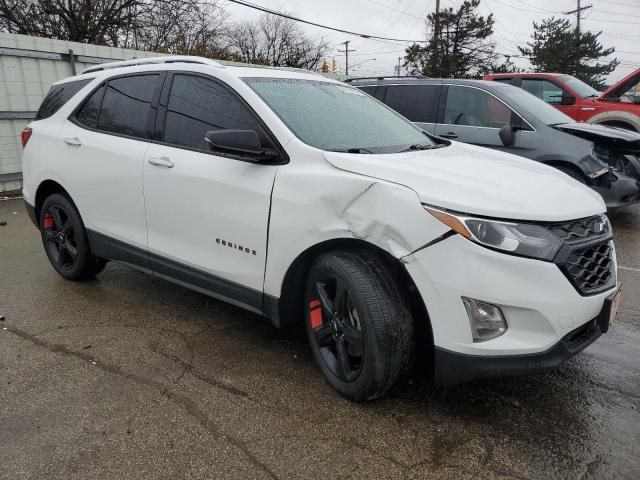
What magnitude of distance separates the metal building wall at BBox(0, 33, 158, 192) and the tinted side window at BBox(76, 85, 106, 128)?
202 inches

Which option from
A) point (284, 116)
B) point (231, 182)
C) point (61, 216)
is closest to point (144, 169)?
point (231, 182)

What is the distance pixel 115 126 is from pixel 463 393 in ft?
9.80

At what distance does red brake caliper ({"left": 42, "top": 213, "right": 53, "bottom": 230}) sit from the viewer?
4.46 meters

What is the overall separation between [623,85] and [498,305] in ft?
28.2

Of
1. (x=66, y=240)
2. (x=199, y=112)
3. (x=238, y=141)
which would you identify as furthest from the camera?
(x=66, y=240)

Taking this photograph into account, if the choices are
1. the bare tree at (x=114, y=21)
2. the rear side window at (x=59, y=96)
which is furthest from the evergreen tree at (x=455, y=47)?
the rear side window at (x=59, y=96)

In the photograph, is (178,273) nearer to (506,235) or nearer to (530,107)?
(506,235)

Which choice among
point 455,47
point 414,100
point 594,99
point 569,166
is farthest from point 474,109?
point 455,47

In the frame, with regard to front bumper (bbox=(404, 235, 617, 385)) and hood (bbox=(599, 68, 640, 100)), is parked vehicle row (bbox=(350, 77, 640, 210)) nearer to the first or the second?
hood (bbox=(599, 68, 640, 100))

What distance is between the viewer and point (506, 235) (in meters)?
2.22

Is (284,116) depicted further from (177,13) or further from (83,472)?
(177,13)

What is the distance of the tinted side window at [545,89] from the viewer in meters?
9.83

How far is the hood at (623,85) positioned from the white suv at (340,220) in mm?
7017

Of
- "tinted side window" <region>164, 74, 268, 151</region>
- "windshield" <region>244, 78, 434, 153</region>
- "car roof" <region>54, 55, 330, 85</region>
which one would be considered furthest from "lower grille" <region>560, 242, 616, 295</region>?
"car roof" <region>54, 55, 330, 85</region>
